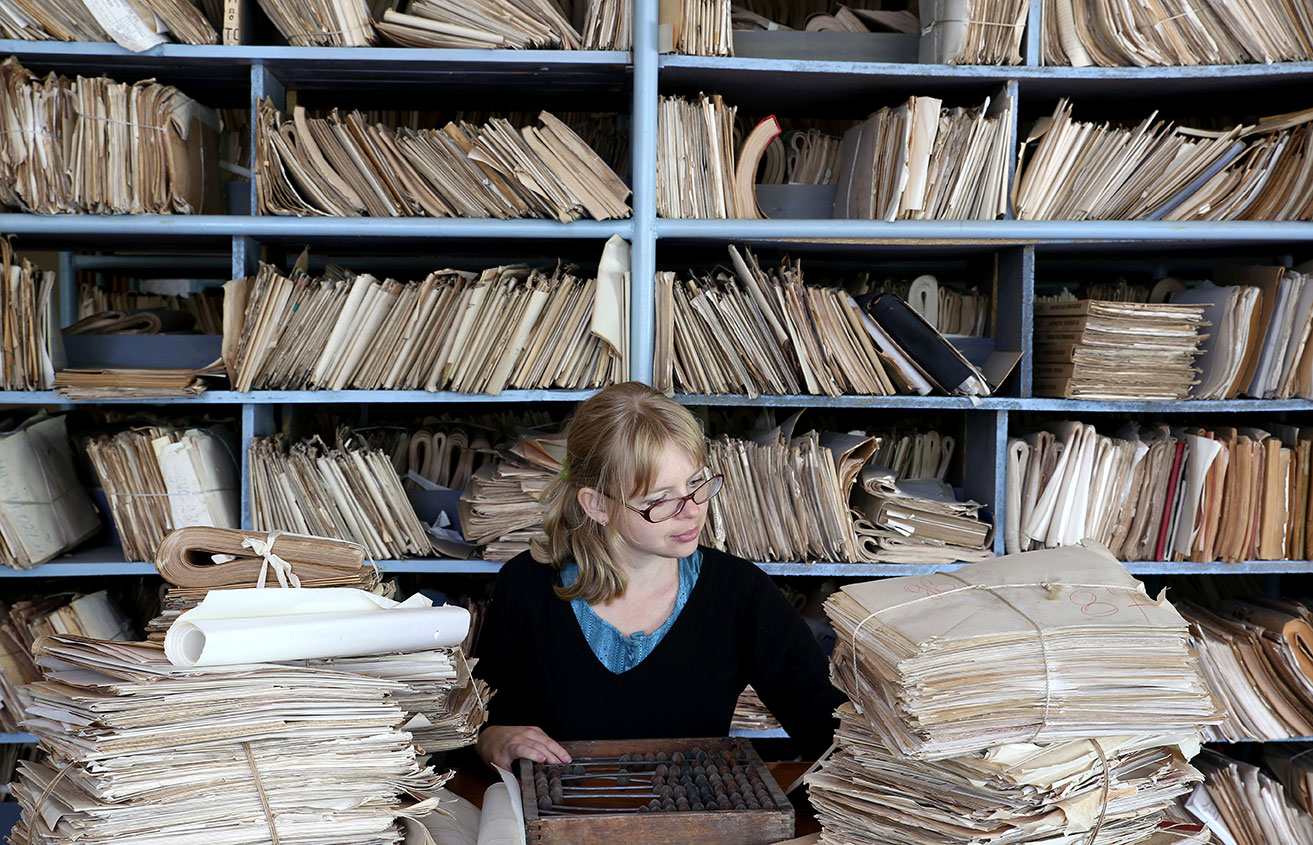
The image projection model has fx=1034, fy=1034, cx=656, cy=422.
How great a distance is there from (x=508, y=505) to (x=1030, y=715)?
164 centimetres

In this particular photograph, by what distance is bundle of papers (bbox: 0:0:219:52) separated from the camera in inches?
91.8

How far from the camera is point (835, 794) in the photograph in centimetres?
122

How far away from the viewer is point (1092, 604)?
1132mm

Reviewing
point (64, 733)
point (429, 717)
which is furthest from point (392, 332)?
point (64, 733)

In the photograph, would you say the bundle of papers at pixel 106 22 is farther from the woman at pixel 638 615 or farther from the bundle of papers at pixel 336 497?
the woman at pixel 638 615

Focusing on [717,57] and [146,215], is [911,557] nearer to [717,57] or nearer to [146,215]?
[717,57]

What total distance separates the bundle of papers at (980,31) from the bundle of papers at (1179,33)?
0.32 ft

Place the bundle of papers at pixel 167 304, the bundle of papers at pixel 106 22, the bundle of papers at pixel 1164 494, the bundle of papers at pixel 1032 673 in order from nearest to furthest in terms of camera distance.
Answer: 1. the bundle of papers at pixel 1032 673
2. the bundle of papers at pixel 106 22
3. the bundle of papers at pixel 1164 494
4. the bundle of papers at pixel 167 304

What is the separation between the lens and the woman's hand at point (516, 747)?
1.47 meters

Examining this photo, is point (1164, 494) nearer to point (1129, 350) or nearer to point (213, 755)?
point (1129, 350)

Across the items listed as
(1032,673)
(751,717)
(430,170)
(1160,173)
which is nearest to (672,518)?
(1032,673)

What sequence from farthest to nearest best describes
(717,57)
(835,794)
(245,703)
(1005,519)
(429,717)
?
(1005,519), (717,57), (429,717), (835,794), (245,703)

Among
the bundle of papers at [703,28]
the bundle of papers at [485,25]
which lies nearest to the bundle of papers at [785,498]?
the bundle of papers at [703,28]

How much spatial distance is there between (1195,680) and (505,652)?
1243mm
